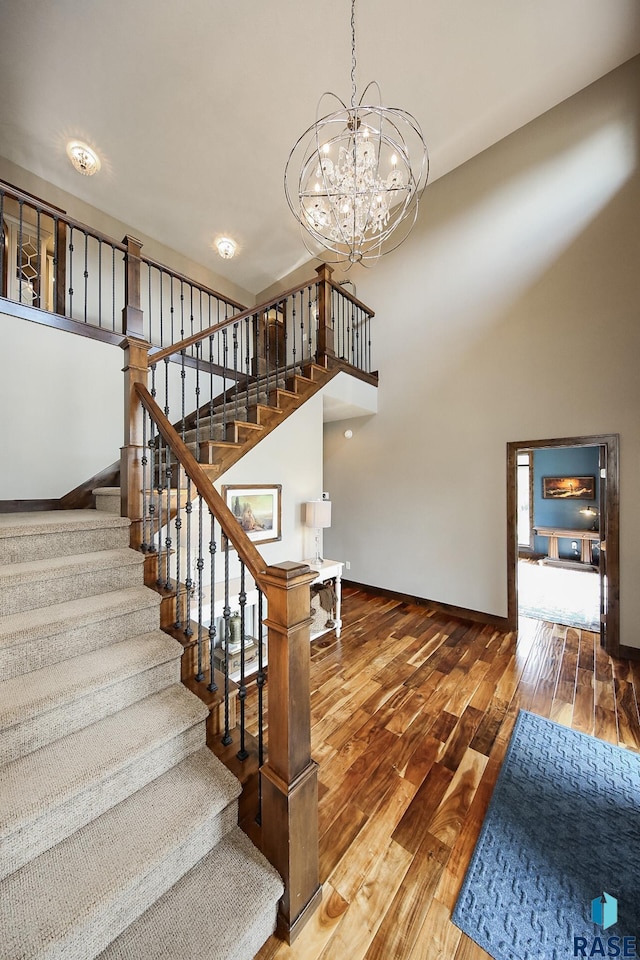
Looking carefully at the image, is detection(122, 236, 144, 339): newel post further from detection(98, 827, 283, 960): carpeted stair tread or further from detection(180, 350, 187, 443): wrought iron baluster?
detection(98, 827, 283, 960): carpeted stair tread

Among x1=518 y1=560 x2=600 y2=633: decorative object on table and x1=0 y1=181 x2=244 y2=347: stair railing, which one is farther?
x1=518 y1=560 x2=600 y2=633: decorative object on table

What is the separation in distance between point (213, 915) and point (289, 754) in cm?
50

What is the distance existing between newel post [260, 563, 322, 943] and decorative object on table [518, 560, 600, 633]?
3922 mm

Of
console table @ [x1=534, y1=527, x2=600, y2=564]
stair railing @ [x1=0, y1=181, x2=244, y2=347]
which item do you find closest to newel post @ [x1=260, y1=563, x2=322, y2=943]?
stair railing @ [x1=0, y1=181, x2=244, y2=347]

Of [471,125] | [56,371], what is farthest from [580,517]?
[56,371]

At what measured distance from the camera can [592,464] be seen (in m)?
6.52

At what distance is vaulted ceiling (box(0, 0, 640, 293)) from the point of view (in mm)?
2748

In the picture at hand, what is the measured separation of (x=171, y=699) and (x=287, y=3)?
4.85 meters

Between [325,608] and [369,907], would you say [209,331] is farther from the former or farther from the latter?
[369,907]

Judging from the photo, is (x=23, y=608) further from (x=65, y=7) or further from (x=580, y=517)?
(x=580, y=517)

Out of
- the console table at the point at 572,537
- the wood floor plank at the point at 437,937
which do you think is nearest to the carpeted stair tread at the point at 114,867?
the wood floor plank at the point at 437,937

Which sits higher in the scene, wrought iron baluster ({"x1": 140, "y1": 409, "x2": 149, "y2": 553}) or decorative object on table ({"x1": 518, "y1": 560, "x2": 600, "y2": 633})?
wrought iron baluster ({"x1": 140, "y1": 409, "x2": 149, "y2": 553})

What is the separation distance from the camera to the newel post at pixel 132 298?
258 centimetres

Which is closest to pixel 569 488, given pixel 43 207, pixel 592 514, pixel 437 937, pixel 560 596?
pixel 592 514
